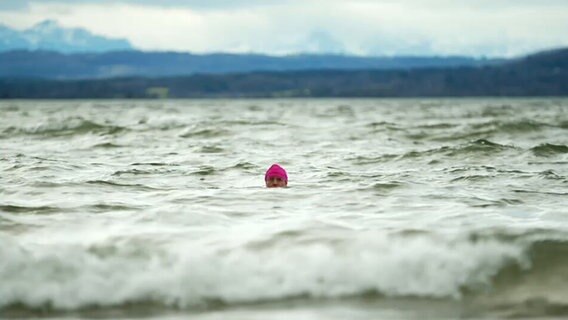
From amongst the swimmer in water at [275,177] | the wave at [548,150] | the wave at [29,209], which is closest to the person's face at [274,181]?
the swimmer in water at [275,177]

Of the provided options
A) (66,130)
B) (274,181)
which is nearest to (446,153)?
(274,181)

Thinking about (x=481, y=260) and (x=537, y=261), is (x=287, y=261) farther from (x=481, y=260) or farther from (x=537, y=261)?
(x=537, y=261)

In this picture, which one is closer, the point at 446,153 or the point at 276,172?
the point at 276,172

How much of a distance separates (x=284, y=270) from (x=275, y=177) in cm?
509

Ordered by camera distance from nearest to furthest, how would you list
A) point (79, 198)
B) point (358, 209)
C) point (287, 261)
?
1. point (287, 261)
2. point (358, 209)
3. point (79, 198)

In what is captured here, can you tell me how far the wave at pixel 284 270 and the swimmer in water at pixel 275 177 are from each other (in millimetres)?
4207

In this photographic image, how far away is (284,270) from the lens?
674 centimetres

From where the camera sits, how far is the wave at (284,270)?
20.7 feet

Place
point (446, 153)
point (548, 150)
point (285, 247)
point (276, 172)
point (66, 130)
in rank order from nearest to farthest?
point (285, 247), point (276, 172), point (446, 153), point (548, 150), point (66, 130)

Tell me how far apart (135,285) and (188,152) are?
1428 centimetres

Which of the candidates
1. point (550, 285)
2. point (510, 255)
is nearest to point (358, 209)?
point (510, 255)

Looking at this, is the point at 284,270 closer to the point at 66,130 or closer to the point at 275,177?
the point at 275,177

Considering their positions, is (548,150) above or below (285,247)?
above

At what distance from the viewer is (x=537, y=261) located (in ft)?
23.3
